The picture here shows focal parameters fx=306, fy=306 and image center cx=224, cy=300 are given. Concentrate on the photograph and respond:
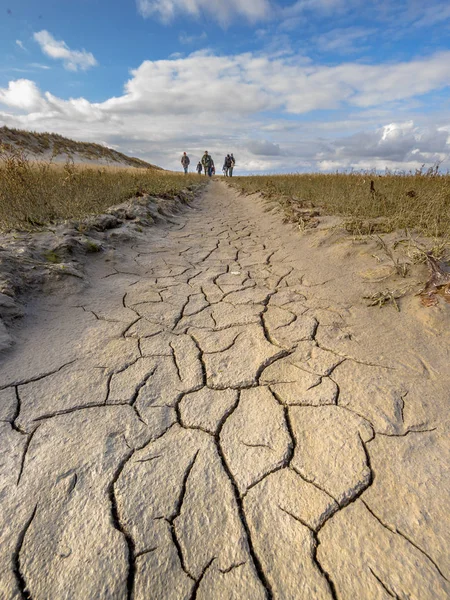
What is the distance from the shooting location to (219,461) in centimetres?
124

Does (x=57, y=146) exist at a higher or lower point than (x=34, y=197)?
higher

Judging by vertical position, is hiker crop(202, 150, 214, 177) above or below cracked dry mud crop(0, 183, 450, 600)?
above

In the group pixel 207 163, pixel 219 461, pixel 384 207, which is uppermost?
pixel 207 163

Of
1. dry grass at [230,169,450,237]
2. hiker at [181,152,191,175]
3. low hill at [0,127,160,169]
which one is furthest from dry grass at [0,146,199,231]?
low hill at [0,127,160,169]

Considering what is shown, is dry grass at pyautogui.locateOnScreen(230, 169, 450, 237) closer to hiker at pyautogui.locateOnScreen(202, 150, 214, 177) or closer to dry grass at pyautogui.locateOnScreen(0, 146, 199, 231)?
dry grass at pyautogui.locateOnScreen(0, 146, 199, 231)

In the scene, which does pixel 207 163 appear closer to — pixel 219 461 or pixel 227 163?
pixel 227 163

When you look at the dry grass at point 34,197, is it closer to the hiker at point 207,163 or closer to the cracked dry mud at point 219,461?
the cracked dry mud at point 219,461

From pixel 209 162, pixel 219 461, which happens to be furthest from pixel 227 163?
pixel 219 461

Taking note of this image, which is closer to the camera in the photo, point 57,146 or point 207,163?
point 207,163

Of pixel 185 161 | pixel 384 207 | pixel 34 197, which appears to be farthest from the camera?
pixel 185 161

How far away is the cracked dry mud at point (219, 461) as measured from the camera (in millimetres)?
911

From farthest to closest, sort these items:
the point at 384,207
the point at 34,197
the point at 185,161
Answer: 1. the point at 185,161
2. the point at 384,207
3. the point at 34,197

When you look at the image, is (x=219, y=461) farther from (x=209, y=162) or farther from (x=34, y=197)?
(x=209, y=162)

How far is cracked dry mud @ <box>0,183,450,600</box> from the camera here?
91 centimetres
